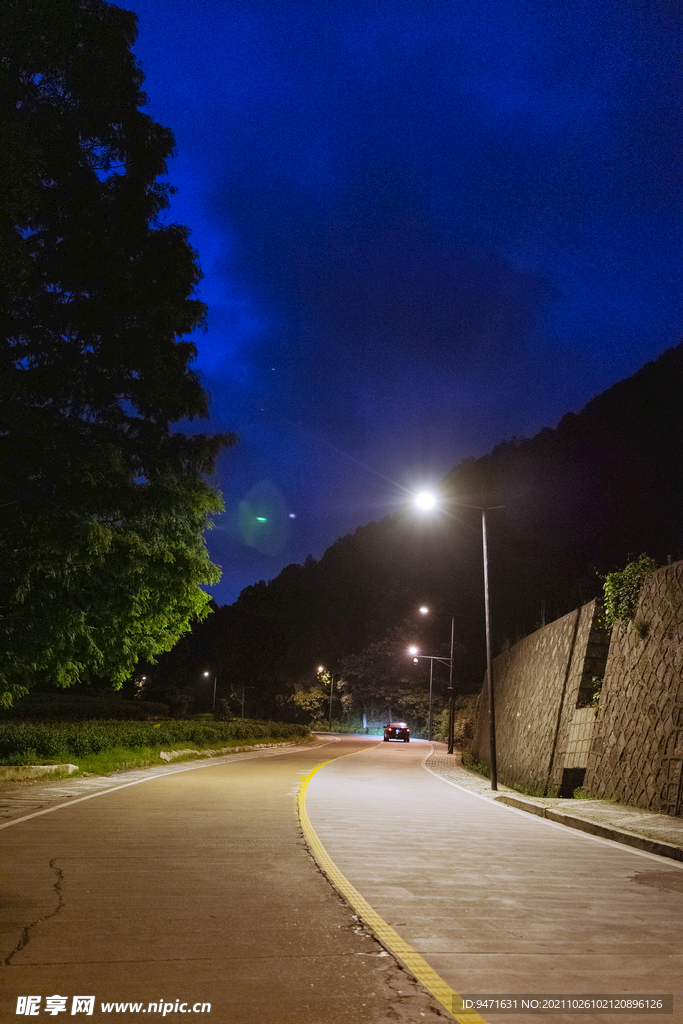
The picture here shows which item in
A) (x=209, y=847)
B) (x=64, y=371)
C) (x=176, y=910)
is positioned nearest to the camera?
(x=176, y=910)

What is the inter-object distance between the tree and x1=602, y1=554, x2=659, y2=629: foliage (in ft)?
33.9

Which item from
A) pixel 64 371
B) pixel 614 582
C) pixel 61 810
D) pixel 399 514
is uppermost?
pixel 399 514

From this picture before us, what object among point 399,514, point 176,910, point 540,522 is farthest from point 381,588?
point 176,910

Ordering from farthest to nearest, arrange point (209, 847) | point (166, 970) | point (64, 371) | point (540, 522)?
point (540, 522) → point (64, 371) → point (209, 847) → point (166, 970)

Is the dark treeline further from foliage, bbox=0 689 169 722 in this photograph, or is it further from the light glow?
foliage, bbox=0 689 169 722

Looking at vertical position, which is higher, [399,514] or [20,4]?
[399,514]

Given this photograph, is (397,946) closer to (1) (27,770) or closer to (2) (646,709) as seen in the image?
(2) (646,709)

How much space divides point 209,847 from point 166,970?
520cm

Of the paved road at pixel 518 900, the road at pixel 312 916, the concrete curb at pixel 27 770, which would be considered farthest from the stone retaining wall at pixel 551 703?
the concrete curb at pixel 27 770

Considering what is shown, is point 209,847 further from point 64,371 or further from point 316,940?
point 64,371

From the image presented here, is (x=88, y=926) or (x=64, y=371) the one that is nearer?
(x=88, y=926)

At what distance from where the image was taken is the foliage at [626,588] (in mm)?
18109

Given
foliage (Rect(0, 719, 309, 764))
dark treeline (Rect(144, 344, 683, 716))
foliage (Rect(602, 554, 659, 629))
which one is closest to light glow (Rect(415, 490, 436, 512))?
foliage (Rect(602, 554, 659, 629))

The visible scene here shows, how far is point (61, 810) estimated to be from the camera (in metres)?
12.9
